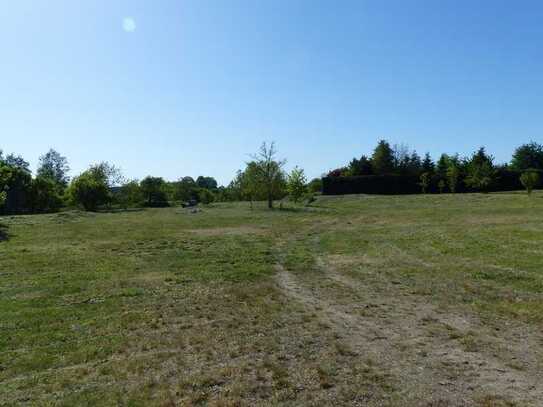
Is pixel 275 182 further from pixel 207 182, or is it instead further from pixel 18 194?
pixel 207 182

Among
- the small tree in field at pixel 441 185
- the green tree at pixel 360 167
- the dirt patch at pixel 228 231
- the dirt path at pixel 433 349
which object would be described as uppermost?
the green tree at pixel 360 167

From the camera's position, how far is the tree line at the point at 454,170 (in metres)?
60.3

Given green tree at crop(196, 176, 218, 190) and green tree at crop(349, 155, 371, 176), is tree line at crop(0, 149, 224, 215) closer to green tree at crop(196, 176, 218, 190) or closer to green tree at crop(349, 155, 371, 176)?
green tree at crop(349, 155, 371, 176)

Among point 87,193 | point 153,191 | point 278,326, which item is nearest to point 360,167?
point 153,191

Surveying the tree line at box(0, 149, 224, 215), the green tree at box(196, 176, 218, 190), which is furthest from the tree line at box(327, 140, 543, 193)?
the green tree at box(196, 176, 218, 190)

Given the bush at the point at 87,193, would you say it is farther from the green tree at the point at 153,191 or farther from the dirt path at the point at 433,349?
the dirt path at the point at 433,349

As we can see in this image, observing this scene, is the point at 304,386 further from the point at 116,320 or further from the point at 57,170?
the point at 57,170

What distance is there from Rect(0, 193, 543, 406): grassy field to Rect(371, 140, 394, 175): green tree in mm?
61980

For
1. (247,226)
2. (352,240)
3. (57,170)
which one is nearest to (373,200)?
(247,226)

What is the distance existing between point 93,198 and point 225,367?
64046 mm

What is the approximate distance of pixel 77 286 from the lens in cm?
1308

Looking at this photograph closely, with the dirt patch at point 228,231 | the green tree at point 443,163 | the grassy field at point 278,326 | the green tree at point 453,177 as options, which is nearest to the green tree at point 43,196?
the dirt patch at point 228,231

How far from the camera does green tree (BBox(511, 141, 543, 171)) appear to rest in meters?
90.2

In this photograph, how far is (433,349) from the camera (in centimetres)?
746
